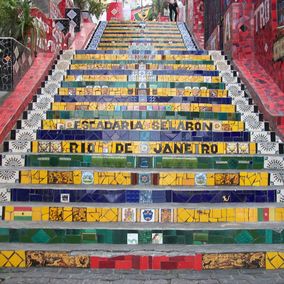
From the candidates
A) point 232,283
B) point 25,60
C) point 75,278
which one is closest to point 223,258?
point 232,283

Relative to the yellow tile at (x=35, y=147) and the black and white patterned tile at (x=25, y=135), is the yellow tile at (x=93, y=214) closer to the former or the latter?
the yellow tile at (x=35, y=147)

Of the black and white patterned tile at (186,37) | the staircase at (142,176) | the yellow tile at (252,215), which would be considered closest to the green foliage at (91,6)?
the black and white patterned tile at (186,37)

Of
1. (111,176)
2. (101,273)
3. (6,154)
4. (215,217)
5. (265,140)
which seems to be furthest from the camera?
(265,140)

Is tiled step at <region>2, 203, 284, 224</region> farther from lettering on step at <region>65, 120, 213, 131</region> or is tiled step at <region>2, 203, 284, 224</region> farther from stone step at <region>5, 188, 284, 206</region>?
lettering on step at <region>65, 120, 213, 131</region>

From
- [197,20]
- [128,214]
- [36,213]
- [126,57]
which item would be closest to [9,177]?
[36,213]

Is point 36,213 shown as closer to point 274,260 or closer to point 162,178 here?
point 162,178

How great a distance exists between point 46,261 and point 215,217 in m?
1.54

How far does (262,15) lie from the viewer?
6.17 meters

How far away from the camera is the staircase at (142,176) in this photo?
326 cm

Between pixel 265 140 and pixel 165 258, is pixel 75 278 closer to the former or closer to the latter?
pixel 165 258

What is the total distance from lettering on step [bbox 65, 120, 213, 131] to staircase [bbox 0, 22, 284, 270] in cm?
1

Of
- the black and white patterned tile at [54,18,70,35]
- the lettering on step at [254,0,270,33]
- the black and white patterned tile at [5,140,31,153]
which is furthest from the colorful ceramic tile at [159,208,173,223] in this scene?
the black and white patterned tile at [54,18,70,35]

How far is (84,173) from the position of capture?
4.08 meters

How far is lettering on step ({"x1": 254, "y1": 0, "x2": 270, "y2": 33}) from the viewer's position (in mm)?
5893
